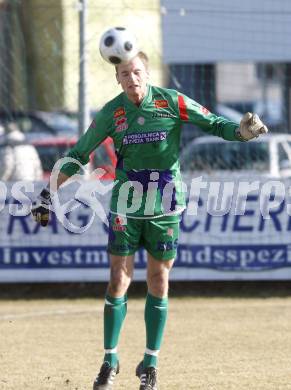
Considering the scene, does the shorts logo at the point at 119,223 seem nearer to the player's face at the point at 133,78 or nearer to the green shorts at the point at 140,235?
the green shorts at the point at 140,235

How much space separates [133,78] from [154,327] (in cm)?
149

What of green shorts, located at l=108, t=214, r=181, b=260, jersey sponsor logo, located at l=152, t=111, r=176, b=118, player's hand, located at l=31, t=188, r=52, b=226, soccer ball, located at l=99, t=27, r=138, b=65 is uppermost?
soccer ball, located at l=99, t=27, r=138, b=65

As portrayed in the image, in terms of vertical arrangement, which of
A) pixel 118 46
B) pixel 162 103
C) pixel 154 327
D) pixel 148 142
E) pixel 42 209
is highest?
pixel 118 46

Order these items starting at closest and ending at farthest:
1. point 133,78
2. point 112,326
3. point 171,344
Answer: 1. point 133,78
2. point 112,326
3. point 171,344

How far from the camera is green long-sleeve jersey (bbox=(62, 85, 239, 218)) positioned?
245 inches

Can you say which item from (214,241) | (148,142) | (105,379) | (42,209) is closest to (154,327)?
(105,379)

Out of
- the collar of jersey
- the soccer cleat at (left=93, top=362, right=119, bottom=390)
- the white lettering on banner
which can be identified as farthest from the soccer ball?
the white lettering on banner

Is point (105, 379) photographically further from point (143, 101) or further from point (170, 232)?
point (143, 101)

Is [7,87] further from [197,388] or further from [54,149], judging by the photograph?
[197,388]

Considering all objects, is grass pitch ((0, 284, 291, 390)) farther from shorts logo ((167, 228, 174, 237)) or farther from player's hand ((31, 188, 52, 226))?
player's hand ((31, 188, 52, 226))

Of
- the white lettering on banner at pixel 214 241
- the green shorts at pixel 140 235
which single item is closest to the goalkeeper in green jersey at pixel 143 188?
the green shorts at pixel 140 235

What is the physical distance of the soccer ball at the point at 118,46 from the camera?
19.9ft

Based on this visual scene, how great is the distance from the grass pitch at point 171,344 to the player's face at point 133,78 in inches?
70.9

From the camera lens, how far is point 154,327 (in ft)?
20.7
